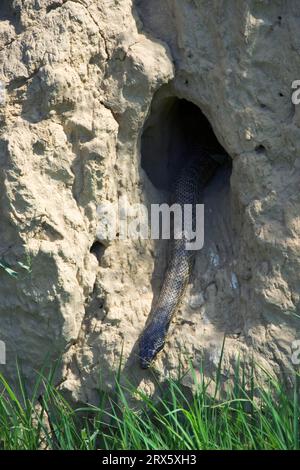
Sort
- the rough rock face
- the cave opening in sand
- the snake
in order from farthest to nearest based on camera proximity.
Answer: the cave opening in sand
the snake
the rough rock face

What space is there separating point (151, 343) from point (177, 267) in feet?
1.86

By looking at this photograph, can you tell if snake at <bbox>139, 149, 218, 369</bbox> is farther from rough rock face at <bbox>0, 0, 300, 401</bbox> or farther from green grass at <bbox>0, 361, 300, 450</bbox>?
green grass at <bbox>0, 361, 300, 450</bbox>

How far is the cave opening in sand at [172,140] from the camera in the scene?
207 inches

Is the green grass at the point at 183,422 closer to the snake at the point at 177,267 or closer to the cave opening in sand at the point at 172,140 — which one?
the snake at the point at 177,267

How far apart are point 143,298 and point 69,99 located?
4.22ft

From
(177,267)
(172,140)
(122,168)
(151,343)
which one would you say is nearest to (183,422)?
(151,343)

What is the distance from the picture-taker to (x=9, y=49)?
15.0 ft

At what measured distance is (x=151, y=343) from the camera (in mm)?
4602

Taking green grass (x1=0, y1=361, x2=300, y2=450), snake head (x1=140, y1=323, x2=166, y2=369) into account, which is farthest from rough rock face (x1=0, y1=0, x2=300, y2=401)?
green grass (x1=0, y1=361, x2=300, y2=450)

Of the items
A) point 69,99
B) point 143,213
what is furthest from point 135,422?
point 69,99

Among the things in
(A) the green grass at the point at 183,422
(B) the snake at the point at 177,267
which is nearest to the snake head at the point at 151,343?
→ (B) the snake at the point at 177,267

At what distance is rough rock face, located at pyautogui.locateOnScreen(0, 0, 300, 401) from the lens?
449cm

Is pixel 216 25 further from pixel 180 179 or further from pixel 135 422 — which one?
pixel 135 422

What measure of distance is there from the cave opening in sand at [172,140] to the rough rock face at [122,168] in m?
0.39
